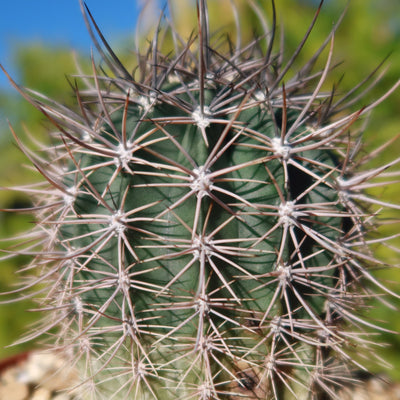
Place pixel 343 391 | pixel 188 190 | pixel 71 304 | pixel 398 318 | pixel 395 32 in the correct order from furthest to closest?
pixel 395 32, pixel 398 318, pixel 343 391, pixel 71 304, pixel 188 190

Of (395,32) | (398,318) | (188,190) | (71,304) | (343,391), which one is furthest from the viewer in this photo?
(395,32)

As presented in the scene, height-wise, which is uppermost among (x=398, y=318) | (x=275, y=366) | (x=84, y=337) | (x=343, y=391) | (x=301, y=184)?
(x=301, y=184)

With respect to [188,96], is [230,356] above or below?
below

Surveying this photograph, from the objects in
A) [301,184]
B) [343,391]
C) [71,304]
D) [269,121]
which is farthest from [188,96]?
[343,391]

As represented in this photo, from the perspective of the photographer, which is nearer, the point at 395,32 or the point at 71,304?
the point at 71,304

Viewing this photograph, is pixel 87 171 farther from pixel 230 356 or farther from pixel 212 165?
pixel 230 356

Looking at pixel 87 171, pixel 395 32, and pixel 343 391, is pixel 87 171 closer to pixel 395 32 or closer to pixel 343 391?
pixel 343 391
